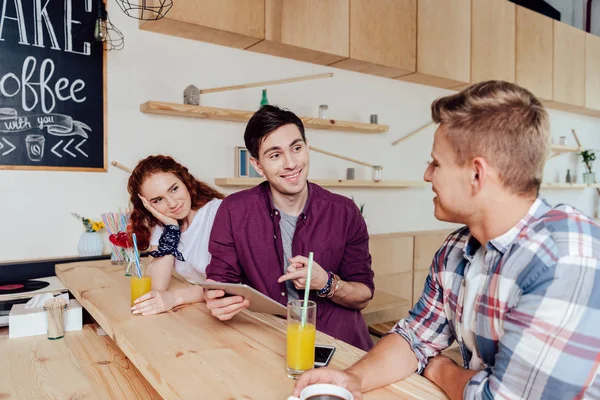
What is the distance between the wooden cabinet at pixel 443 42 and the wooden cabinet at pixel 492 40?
3.4 inches

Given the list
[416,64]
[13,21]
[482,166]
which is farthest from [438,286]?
[416,64]

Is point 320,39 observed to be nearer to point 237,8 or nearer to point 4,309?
point 237,8

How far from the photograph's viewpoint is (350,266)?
1.73m

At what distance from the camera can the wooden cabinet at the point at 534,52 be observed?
4137 millimetres

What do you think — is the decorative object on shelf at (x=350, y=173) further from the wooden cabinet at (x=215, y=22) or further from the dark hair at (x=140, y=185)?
the dark hair at (x=140, y=185)

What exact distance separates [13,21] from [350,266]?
212 centimetres

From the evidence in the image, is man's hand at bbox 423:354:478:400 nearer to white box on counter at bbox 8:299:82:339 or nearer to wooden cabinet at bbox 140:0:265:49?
white box on counter at bbox 8:299:82:339

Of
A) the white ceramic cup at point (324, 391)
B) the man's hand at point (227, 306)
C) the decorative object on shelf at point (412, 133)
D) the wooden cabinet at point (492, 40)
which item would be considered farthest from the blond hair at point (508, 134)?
the wooden cabinet at point (492, 40)

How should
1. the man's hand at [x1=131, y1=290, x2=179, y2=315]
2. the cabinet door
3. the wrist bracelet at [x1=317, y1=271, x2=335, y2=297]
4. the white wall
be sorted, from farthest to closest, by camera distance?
the cabinet door, the white wall, the wrist bracelet at [x1=317, y1=271, x2=335, y2=297], the man's hand at [x1=131, y1=290, x2=179, y2=315]

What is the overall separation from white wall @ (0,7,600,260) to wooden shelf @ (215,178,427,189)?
88 mm

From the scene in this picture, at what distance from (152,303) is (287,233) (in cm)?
53

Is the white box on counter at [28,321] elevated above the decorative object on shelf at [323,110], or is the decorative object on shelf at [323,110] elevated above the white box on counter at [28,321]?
the decorative object on shelf at [323,110]

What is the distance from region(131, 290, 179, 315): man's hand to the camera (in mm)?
1400

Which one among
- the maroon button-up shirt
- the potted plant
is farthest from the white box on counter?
the potted plant
